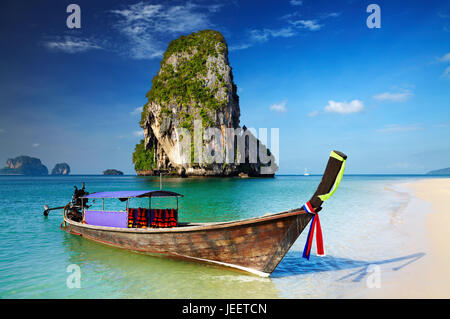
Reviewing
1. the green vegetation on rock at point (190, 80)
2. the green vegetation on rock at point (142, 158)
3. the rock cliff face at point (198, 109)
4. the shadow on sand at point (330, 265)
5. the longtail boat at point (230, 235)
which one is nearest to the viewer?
the longtail boat at point (230, 235)

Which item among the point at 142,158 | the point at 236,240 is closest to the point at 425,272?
the point at 236,240

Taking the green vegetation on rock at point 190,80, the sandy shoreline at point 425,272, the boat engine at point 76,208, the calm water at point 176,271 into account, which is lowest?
the calm water at point 176,271

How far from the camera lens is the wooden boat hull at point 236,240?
5789mm

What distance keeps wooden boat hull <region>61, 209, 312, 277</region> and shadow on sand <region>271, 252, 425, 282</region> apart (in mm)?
817

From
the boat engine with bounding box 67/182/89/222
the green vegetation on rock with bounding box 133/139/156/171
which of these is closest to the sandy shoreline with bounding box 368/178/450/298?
the boat engine with bounding box 67/182/89/222

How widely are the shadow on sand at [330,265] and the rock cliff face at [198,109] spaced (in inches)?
2205

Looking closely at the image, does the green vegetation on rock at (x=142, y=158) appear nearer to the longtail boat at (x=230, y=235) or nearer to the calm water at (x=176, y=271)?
the calm water at (x=176, y=271)

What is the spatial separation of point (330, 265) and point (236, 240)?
2818mm

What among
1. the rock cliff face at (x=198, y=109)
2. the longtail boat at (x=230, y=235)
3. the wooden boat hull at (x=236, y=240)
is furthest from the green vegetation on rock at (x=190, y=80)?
the wooden boat hull at (x=236, y=240)

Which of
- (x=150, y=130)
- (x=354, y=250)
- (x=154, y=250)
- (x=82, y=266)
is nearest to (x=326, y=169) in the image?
(x=354, y=250)

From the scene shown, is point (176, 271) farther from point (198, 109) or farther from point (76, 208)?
point (198, 109)

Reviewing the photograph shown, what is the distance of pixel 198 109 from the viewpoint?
65938 mm

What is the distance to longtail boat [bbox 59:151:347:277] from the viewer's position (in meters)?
5.48
